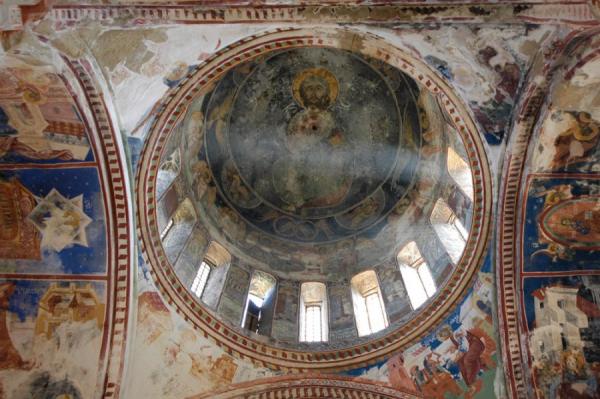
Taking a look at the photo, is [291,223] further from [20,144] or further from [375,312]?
[20,144]

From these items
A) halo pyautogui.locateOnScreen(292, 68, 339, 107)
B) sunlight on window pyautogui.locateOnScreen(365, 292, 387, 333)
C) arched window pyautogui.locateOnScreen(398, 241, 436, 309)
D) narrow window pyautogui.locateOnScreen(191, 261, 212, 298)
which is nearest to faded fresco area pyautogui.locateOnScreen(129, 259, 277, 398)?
narrow window pyautogui.locateOnScreen(191, 261, 212, 298)

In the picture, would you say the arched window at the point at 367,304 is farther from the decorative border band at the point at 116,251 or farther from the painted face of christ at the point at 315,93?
the decorative border band at the point at 116,251

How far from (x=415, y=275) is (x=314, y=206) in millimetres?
3125

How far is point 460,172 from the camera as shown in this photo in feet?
39.9

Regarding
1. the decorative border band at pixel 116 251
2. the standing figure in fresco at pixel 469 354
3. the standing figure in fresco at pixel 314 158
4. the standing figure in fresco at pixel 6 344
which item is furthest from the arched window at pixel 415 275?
the standing figure in fresco at pixel 6 344

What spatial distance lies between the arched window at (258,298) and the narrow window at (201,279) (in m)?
0.97

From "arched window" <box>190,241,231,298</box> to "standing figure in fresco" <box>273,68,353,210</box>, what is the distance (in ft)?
7.23

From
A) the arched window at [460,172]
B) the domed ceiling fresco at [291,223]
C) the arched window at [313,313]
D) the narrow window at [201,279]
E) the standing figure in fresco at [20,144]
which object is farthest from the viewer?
the arched window at [313,313]

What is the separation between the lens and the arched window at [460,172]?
38.7ft

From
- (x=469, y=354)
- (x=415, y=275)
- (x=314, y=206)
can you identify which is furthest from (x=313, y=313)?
(x=469, y=354)

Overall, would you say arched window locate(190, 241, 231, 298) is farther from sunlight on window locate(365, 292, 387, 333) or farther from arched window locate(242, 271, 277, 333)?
sunlight on window locate(365, 292, 387, 333)

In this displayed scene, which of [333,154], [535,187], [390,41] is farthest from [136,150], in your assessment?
[535,187]

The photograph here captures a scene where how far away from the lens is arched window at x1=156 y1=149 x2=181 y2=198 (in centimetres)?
1167

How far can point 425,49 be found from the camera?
9156mm
